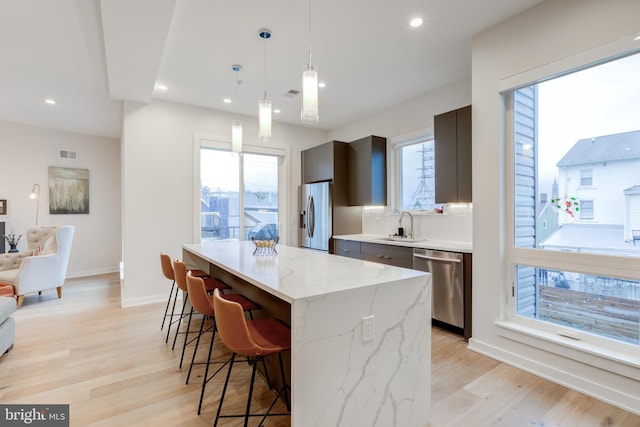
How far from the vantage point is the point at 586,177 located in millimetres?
2340

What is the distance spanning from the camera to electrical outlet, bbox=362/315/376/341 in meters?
1.55

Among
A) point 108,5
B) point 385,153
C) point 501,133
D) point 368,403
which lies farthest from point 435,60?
point 368,403

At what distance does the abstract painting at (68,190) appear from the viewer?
581 cm

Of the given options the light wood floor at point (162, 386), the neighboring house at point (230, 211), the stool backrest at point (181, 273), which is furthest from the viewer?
the neighboring house at point (230, 211)

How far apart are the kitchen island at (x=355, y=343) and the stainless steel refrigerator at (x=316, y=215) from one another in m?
2.94

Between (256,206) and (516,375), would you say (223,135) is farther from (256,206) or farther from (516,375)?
(516,375)

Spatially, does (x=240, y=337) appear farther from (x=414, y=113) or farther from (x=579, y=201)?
(x=414, y=113)

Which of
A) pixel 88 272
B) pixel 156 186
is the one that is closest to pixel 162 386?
pixel 156 186

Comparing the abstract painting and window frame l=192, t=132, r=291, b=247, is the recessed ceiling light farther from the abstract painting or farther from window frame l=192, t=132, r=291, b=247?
the abstract painting

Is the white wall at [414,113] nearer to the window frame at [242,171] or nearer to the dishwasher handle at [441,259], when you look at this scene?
the window frame at [242,171]

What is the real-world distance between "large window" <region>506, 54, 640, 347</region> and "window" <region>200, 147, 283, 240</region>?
11.4 ft

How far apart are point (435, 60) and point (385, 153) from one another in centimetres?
162

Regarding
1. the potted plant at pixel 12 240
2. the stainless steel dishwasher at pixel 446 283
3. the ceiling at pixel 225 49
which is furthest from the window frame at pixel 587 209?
the potted plant at pixel 12 240

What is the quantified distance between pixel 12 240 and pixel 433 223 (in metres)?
6.79
